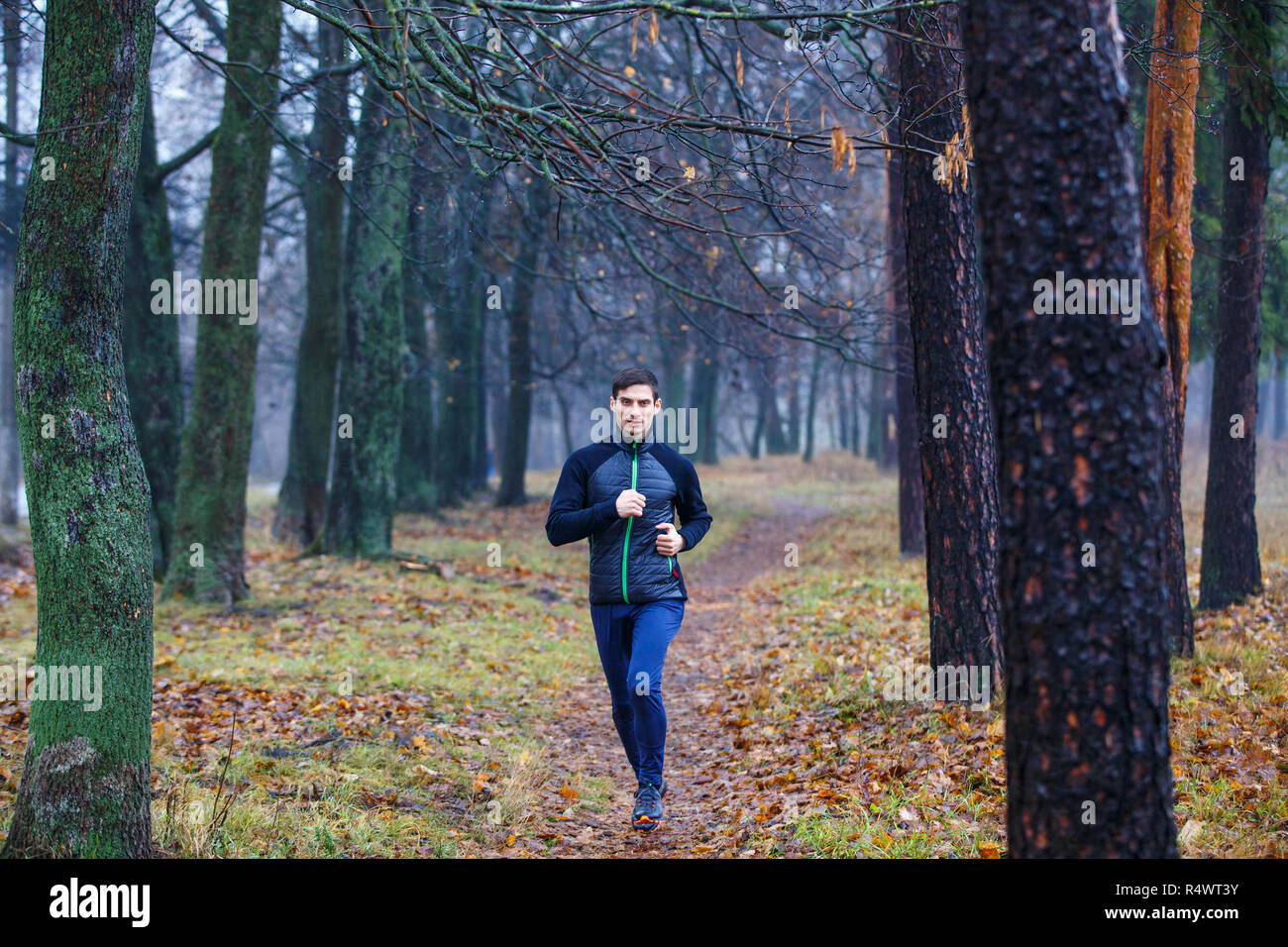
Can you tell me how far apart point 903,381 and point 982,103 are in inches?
516

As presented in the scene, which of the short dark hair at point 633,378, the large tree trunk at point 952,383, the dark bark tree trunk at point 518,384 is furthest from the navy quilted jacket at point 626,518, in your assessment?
the dark bark tree trunk at point 518,384

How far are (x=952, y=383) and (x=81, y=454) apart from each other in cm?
502

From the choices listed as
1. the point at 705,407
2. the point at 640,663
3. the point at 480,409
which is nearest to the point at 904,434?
the point at 640,663

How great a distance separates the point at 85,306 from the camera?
3893 millimetres

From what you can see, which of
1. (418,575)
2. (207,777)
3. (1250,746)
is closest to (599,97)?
(207,777)

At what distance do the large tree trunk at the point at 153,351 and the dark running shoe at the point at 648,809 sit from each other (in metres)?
7.68

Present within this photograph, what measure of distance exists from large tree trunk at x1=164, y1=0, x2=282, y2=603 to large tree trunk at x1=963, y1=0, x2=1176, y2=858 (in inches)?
355

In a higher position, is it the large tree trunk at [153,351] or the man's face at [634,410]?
the large tree trunk at [153,351]

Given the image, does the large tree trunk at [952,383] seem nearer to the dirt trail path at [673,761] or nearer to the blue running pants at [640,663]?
the dirt trail path at [673,761]

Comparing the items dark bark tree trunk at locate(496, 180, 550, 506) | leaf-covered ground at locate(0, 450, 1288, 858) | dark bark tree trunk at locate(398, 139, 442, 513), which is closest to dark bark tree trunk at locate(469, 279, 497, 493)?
dark bark tree trunk at locate(496, 180, 550, 506)

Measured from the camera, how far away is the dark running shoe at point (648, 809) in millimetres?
5039

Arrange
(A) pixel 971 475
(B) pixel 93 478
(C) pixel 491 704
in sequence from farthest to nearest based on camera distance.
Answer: (C) pixel 491 704 → (A) pixel 971 475 → (B) pixel 93 478

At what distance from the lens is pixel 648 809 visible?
506cm

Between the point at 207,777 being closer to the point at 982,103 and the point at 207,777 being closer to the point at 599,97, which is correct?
the point at 599,97
